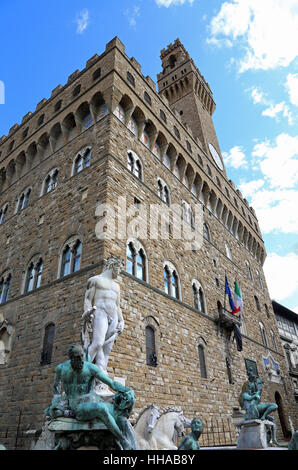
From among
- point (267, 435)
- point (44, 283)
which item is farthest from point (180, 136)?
point (267, 435)

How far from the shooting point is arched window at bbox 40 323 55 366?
884 centimetres

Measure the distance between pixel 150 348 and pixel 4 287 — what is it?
22.3 feet

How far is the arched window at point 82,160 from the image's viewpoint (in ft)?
40.4

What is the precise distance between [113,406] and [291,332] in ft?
99.2

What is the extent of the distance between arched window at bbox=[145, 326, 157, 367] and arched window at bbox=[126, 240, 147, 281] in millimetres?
1713

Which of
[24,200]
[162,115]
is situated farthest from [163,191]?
[24,200]

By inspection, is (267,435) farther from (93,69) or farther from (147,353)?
(93,69)

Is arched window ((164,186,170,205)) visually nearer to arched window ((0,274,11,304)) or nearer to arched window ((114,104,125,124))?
arched window ((114,104,125,124))

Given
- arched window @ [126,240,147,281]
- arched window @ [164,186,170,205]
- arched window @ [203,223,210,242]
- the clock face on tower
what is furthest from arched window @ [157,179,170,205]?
the clock face on tower

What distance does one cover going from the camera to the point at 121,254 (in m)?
9.74

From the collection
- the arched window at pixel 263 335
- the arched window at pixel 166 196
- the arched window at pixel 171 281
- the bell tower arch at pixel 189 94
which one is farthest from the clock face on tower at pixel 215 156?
the arched window at pixel 171 281

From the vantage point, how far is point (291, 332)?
28688mm

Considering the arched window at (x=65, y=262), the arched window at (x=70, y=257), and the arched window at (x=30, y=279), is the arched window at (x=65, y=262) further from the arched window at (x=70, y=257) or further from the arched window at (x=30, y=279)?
the arched window at (x=30, y=279)

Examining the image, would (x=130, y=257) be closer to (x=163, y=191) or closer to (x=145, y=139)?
(x=163, y=191)
